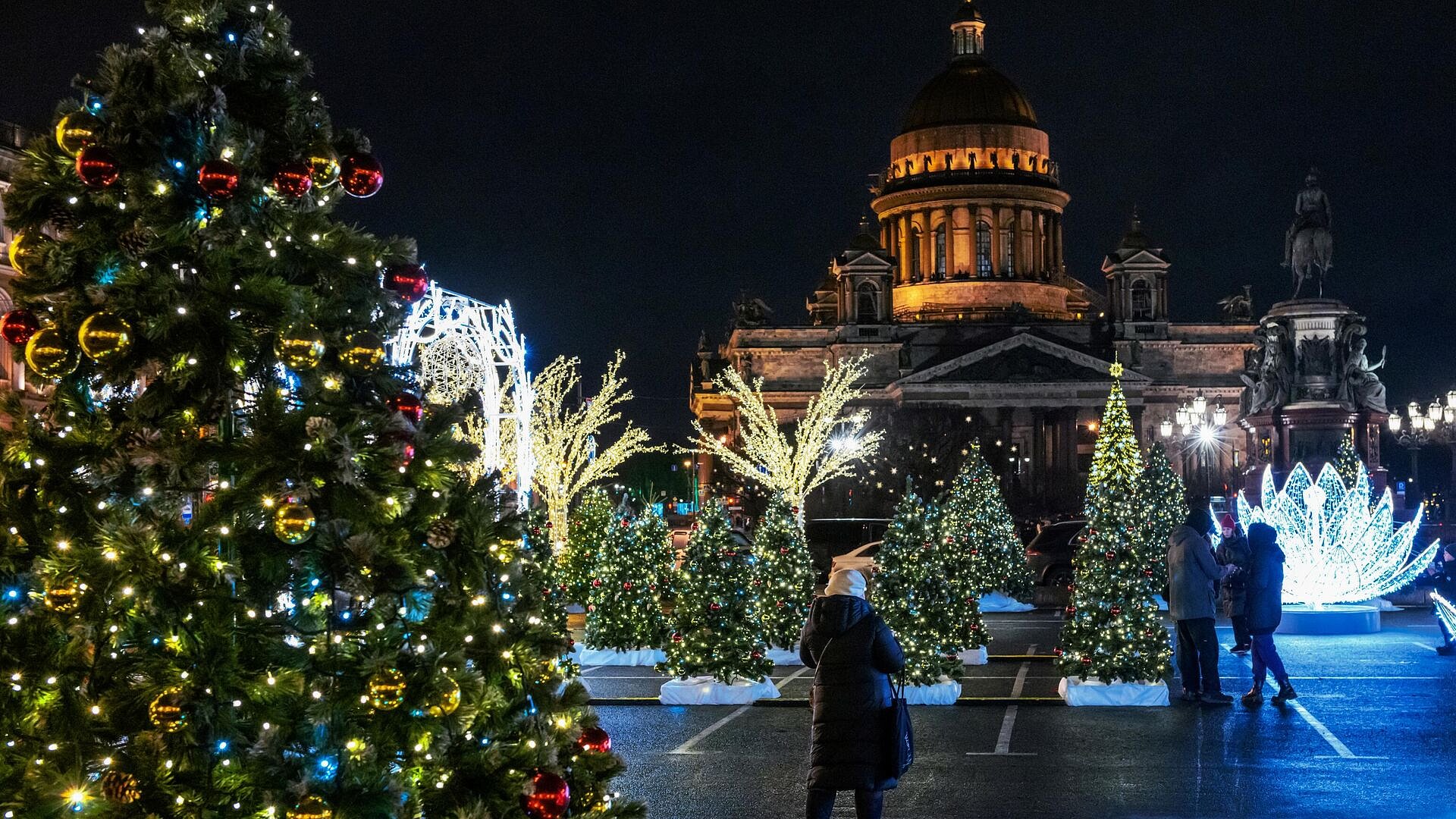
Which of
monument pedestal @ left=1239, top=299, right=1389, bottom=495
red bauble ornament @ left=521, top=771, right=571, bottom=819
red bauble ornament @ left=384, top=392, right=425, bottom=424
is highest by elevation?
monument pedestal @ left=1239, top=299, right=1389, bottom=495

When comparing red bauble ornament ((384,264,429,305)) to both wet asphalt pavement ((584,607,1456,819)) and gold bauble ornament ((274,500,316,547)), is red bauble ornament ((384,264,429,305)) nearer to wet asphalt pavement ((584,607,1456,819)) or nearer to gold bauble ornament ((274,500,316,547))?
gold bauble ornament ((274,500,316,547))

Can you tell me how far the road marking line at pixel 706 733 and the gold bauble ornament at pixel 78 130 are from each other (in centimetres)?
847

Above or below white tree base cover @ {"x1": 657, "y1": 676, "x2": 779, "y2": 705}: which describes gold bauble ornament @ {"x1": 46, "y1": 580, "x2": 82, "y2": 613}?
above

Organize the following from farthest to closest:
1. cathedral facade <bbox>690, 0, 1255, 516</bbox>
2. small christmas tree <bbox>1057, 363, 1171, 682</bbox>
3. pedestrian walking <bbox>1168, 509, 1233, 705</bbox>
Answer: cathedral facade <bbox>690, 0, 1255, 516</bbox>
small christmas tree <bbox>1057, 363, 1171, 682</bbox>
pedestrian walking <bbox>1168, 509, 1233, 705</bbox>

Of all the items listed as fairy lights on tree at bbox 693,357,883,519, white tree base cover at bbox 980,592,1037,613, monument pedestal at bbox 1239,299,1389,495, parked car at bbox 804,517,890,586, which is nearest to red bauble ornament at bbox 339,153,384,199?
white tree base cover at bbox 980,592,1037,613

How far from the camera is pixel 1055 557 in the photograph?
111ft

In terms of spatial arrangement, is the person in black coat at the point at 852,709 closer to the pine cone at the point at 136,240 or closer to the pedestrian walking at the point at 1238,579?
the pine cone at the point at 136,240

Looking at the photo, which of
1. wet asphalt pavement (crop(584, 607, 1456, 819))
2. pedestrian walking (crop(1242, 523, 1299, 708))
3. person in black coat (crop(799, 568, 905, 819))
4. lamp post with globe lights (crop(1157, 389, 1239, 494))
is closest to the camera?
person in black coat (crop(799, 568, 905, 819))

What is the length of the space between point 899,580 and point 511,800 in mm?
11309

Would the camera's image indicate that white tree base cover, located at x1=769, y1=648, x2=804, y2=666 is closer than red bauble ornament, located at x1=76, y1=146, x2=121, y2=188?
No

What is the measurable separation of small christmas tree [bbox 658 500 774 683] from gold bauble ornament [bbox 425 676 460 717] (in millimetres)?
11268

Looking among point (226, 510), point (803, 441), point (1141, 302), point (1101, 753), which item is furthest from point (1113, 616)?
point (1141, 302)

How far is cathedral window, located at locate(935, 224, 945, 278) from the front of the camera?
94188 millimetres

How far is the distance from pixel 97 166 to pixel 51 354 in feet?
1.99
